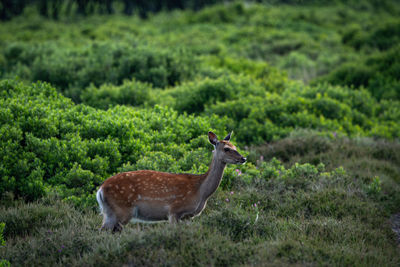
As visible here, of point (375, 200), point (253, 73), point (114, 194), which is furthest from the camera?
point (253, 73)

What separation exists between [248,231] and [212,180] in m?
0.96

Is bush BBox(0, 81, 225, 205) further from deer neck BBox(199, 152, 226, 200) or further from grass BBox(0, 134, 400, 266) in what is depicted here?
deer neck BBox(199, 152, 226, 200)

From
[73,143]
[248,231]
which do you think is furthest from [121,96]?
[248,231]

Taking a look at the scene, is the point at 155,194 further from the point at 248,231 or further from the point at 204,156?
the point at 204,156

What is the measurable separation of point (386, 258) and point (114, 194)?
12.4 feet

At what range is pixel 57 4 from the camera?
42438mm

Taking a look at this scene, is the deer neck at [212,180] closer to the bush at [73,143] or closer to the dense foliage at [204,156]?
the dense foliage at [204,156]

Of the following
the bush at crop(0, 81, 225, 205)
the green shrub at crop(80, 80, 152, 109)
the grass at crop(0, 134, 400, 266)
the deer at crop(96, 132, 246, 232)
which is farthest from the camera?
the green shrub at crop(80, 80, 152, 109)

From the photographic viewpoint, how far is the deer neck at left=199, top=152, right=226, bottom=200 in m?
5.67

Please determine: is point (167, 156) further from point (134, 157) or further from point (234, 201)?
point (234, 201)

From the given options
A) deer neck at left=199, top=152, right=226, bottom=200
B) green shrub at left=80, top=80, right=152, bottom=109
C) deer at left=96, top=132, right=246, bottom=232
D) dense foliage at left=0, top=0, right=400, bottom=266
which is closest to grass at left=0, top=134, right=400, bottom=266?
dense foliage at left=0, top=0, right=400, bottom=266

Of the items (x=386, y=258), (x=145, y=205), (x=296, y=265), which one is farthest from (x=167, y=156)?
(x=386, y=258)

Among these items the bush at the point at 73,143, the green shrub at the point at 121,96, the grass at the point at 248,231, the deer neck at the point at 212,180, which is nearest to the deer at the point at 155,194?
the deer neck at the point at 212,180

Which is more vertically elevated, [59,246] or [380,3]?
[380,3]
